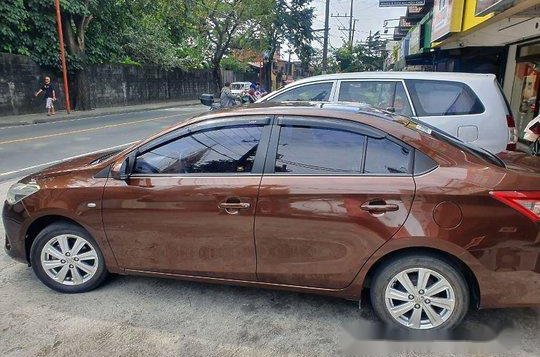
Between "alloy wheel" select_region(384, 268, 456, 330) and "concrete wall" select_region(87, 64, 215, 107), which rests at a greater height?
"concrete wall" select_region(87, 64, 215, 107)

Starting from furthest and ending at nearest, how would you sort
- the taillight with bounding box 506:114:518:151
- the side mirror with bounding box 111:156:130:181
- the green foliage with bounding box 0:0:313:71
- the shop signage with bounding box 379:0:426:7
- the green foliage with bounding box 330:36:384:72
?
the green foliage with bounding box 330:36:384:72
the green foliage with bounding box 0:0:313:71
the shop signage with bounding box 379:0:426:7
the taillight with bounding box 506:114:518:151
the side mirror with bounding box 111:156:130:181

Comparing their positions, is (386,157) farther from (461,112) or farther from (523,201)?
(461,112)

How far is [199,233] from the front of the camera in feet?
10.4

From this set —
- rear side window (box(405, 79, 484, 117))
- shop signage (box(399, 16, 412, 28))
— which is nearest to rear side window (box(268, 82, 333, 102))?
rear side window (box(405, 79, 484, 117))

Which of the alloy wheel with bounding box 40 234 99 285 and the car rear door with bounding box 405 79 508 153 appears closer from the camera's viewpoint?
the alloy wheel with bounding box 40 234 99 285

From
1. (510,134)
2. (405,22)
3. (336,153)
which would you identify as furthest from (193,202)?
(405,22)

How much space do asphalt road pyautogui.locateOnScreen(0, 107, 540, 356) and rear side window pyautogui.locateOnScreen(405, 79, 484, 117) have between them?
9.44ft

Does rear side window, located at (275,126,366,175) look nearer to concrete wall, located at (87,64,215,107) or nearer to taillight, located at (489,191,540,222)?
taillight, located at (489,191,540,222)

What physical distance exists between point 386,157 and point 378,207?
0.37 meters

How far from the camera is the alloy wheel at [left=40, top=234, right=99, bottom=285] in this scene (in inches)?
138

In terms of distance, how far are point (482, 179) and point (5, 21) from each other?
19416 millimetres

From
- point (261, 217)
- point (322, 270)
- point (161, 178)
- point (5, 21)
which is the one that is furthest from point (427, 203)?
point (5, 21)

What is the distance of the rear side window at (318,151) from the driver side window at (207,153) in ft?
0.75

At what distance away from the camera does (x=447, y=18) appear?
31.6ft
